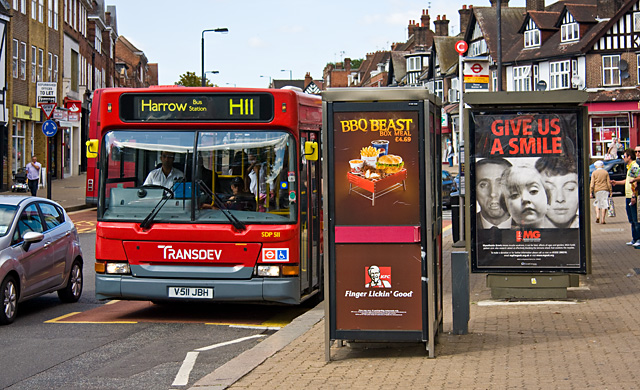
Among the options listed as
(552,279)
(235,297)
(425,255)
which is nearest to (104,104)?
(235,297)

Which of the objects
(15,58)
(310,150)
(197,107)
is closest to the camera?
(310,150)

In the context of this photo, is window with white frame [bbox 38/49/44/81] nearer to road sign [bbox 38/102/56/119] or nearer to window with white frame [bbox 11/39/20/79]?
window with white frame [bbox 11/39/20/79]

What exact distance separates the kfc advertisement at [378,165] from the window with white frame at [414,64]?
8378 cm

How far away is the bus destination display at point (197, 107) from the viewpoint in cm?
1075

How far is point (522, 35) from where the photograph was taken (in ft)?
222

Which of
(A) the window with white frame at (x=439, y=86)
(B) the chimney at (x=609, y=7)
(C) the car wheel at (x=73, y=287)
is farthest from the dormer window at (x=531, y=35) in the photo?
(C) the car wheel at (x=73, y=287)

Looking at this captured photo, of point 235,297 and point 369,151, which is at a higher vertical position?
point 369,151

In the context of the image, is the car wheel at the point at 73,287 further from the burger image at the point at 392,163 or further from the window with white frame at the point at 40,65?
the window with white frame at the point at 40,65

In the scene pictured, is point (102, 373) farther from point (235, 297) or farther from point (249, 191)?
point (249, 191)

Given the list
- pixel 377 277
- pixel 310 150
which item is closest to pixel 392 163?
pixel 377 277

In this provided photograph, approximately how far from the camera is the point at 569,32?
60.2m

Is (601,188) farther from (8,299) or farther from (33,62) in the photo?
(33,62)

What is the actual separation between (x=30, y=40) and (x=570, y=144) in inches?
1519

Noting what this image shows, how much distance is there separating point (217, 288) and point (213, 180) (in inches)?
50.9
